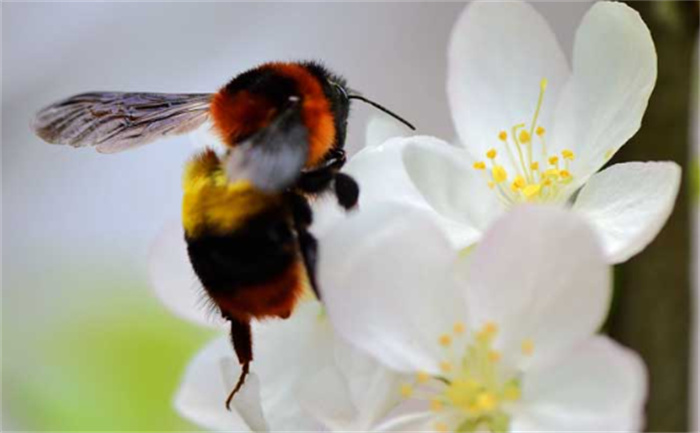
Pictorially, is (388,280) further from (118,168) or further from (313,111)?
(118,168)

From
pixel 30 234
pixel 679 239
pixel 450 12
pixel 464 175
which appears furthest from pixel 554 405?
pixel 450 12

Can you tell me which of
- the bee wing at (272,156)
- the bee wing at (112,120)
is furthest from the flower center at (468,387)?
the bee wing at (112,120)

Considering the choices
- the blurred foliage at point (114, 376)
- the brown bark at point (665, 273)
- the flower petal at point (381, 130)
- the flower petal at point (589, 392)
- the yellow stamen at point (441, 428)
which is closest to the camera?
the flower petal at point (589, 392)

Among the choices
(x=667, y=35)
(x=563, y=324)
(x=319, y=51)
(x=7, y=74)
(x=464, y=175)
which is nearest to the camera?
(x=563, y=324)

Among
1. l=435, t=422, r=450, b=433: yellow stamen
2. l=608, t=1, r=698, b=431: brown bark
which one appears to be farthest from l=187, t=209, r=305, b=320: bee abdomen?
l=608, t=1, r=698, b=431: brown bark

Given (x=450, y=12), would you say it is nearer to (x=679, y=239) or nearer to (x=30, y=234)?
(x=30, y=234)

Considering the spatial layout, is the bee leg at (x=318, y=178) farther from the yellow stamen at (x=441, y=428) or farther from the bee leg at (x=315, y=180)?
the yellow stamen at (x=441, y=428)

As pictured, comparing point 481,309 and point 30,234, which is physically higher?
point 481,309
